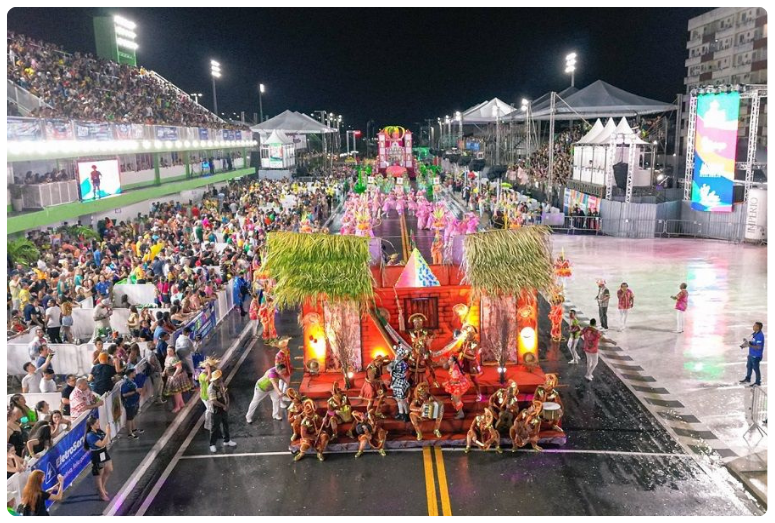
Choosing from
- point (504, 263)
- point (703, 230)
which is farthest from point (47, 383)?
point (703, 230)

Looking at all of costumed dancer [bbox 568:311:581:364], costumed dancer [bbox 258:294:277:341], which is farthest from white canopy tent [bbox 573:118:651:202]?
costumed dancer [bbox 258:294:277:341]

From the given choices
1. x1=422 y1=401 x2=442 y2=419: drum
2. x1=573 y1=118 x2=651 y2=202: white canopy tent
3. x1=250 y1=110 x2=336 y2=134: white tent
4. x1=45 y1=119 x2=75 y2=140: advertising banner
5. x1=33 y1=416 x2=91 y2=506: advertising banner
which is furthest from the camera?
x1=250 y1=110 x2=336 y2=134: white tent

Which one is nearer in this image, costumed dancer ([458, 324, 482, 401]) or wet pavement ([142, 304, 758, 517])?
wet pavement ([142, 304, 758, 517])

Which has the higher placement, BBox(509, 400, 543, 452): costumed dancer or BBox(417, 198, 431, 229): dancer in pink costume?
BBox(417, 198, 431, 229): dancer in pink costume

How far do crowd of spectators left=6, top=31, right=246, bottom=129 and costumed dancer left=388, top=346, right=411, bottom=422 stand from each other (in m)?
20.3

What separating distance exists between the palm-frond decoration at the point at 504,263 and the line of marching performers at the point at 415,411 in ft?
4.86

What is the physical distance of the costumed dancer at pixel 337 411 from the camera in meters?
9.76

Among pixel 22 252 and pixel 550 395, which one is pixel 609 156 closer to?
pixel 550 395

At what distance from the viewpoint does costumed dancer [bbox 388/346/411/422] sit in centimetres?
1014

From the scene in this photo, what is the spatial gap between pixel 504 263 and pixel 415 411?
302 centimetres

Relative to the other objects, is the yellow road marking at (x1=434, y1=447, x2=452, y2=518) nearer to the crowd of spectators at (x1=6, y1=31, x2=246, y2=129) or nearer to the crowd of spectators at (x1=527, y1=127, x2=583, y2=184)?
the crowd of spectators at (x1=6, y1=31, x2=246, y2=129)

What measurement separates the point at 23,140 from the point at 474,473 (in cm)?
1839

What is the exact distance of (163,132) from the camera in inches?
1319

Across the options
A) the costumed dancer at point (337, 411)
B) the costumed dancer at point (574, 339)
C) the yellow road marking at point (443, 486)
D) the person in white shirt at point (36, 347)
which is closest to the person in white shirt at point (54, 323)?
the person in white shirt at point (36, 347)
